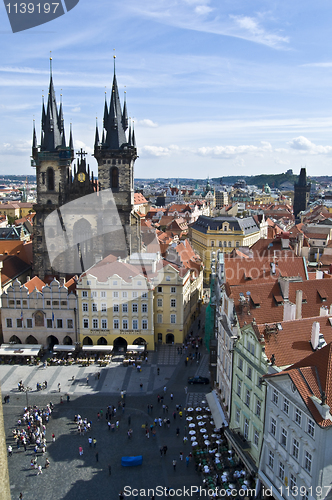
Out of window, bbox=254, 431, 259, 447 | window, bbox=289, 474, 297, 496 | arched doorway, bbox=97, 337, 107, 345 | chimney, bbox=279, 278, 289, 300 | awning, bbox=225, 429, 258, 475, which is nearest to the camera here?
window, bbox=289, 474, 297, 496

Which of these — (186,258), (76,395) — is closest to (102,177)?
(186,258)

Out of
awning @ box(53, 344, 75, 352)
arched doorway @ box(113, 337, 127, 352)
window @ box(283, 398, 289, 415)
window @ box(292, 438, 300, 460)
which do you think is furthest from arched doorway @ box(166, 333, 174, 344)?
window @ box(292, 438, 300, 460)

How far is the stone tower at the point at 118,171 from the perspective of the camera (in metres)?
74.8

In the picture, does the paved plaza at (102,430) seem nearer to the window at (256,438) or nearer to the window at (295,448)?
the window at (256,438)

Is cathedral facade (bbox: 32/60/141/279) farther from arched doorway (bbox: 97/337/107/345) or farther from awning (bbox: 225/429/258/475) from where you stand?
awning (bbox: 225/429/258/475)

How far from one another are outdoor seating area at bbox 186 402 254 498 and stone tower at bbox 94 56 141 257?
3670 cm

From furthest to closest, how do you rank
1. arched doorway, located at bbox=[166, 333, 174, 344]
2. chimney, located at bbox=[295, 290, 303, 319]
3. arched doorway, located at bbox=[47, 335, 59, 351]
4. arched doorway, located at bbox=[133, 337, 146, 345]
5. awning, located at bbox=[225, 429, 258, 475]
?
arched doorway, located at bbox=[166, 333, 174, 344], arched doorway, located at bbox=[47, 335, 59, 351], arched doorway, located at bbox=[133, 337, 146, 345], chimney, located at bbox=[295, 290, 303, 319], awning, located at bbox=[225, 429, 258, 475]

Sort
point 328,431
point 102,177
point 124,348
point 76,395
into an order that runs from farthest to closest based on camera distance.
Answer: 1. point 102,177
2. point 124,348
3. point 76,395
4. point 328,431

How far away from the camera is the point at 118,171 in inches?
2970

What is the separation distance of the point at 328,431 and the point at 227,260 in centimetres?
2841

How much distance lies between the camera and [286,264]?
173 ft

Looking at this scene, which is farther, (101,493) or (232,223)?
(232,223)

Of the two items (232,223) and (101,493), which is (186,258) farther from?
(101,493)

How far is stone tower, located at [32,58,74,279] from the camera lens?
75125 millimetres
